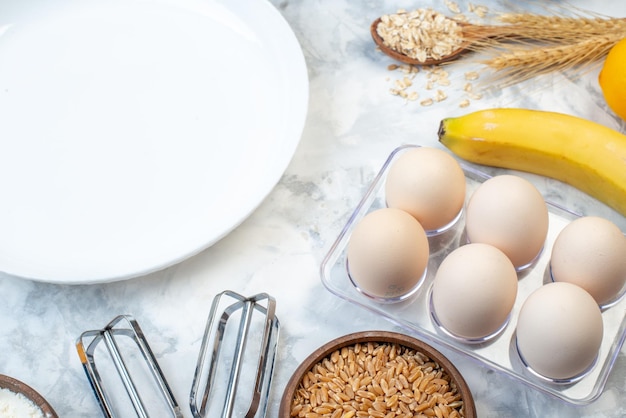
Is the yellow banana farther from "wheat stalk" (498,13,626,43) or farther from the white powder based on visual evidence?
the white powder

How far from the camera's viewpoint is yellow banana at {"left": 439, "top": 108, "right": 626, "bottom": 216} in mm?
988

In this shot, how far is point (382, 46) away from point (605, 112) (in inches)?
13.0

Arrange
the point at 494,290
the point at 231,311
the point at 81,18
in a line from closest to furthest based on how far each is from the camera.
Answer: the point at 494,290 → the point at 231,311 → the point at 81,18

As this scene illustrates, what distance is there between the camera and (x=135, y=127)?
3.58ft

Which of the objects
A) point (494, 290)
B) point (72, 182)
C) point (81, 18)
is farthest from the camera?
point (81, 18)

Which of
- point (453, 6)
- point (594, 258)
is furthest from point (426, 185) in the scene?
point (453, 6)

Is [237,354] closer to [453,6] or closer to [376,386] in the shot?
[376,386]

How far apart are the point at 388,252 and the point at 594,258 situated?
0.23 metres

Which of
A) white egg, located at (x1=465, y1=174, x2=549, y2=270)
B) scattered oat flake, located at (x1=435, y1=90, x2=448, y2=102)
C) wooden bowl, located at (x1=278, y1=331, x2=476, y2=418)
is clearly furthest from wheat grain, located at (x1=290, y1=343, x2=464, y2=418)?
scattered oat flake, located at (x1=435, y1=90, x2=448, y2=102)

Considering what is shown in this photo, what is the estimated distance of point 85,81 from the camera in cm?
114

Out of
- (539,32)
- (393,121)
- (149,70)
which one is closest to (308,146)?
(393,121)

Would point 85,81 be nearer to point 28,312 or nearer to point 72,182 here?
point 72,182

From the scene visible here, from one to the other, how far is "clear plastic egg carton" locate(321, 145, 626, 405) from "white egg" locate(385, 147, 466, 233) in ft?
0.21

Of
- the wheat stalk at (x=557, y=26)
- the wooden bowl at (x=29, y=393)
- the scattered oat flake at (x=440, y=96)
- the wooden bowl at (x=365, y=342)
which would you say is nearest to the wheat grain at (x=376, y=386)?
the wooden bowl at (x=365, y=342)
